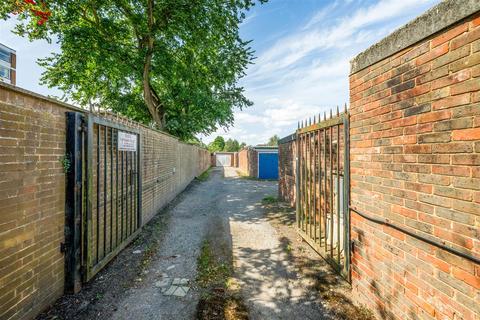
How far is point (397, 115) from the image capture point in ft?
7.70

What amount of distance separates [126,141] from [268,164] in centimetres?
1452

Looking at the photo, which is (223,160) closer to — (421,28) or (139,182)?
(139,182)

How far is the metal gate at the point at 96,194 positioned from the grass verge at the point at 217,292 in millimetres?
1613

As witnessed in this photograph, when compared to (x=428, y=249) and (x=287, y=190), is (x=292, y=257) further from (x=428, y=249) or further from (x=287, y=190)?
(x=287, y=190)

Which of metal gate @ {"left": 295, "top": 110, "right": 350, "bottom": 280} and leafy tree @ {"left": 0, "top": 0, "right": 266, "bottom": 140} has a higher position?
leafy tree @ {"left": 0, "top": 0, "right": 266, "bottom": 140}

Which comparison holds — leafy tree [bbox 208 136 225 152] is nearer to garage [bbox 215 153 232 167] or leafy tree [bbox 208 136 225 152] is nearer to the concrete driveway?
garage [bbox 215 153 232 167]

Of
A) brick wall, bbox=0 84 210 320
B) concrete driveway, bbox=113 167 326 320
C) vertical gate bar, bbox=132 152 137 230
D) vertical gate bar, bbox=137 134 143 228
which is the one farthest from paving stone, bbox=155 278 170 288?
vertical gate bar, bbox=137 134 143 228

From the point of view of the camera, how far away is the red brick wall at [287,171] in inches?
324

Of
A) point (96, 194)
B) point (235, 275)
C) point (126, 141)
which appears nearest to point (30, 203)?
point (96, 194)

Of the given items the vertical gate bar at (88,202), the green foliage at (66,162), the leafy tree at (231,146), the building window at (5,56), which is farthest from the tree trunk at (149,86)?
the leafy tree at (231,146)

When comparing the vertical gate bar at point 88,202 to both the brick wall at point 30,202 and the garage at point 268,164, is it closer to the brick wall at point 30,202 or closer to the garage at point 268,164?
the brick wall at point 30,202

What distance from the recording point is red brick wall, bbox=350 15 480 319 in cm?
169

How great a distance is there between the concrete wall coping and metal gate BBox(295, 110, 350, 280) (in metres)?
0.89

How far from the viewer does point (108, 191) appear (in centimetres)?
407
